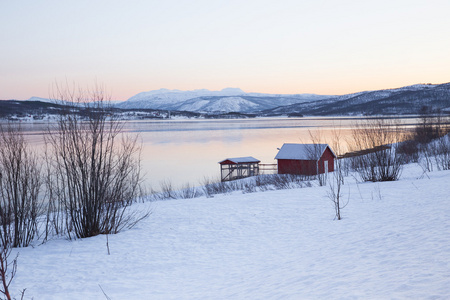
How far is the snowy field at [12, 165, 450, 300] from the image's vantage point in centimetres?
505

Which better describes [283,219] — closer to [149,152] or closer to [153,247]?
[153,247]

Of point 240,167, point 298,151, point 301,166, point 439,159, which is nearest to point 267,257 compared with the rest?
point 301,166

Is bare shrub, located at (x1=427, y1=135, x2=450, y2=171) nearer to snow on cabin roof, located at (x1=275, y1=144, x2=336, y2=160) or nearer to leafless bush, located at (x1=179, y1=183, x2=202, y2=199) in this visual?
snow on cabin roof, located at (x1=275, y1=144, x2=336, y2=160)

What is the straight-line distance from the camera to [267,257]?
7.27m

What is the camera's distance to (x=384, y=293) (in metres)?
4.32

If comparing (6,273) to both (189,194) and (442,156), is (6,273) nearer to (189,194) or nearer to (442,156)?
(189,194)

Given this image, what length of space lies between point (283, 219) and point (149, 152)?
46.8 meters

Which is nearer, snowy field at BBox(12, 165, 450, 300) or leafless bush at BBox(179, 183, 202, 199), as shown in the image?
snowy field at BBox(12, 165, 450, 300)

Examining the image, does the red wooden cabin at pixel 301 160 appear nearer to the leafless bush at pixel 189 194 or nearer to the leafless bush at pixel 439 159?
the leafless bush at pixel 439 159

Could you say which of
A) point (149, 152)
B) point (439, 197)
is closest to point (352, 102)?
point (149, 152)

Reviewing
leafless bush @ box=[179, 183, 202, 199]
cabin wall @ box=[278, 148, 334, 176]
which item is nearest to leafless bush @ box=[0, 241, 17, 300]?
leafless bush @ box=[179, 183, 202, 199]

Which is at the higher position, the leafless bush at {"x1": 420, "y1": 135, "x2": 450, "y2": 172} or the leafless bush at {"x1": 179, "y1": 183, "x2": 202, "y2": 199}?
the leafless bush at {"x1": 420, "y1": 135, "x2": 450, "y2": 172}

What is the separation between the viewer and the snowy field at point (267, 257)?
16.6 feet

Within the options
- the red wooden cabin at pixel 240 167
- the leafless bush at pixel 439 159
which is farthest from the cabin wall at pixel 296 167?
the leafless bush at pixel 439 159
